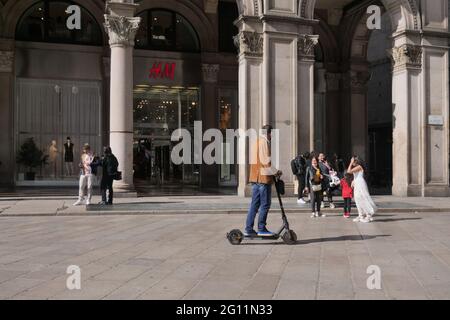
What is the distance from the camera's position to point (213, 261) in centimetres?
729

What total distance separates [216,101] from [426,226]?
14944mm

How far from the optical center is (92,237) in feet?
31.6

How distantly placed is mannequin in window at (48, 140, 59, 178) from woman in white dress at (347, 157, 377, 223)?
583 inches

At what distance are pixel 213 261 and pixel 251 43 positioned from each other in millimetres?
12619

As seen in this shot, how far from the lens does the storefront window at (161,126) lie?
80.7 ft

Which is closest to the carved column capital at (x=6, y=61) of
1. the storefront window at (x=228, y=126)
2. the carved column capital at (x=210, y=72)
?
the carved column capital at (x=210, y=72)

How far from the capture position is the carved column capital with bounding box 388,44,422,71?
802 inches

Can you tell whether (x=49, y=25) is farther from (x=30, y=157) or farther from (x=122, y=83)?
(x=122, y=83)

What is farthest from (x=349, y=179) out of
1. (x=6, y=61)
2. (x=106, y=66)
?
(x=6, y=61)

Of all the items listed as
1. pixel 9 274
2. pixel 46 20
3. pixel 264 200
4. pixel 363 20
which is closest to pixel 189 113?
pixel 46 20

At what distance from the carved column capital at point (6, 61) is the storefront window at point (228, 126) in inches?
369

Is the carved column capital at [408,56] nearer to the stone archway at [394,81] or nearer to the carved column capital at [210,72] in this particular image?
the stone archway at [394,81]

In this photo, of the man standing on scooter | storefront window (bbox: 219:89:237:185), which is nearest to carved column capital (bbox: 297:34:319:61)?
storefront window (bbox: 219:89:237:185)

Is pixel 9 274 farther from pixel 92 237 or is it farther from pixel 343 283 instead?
pixel 343 283
